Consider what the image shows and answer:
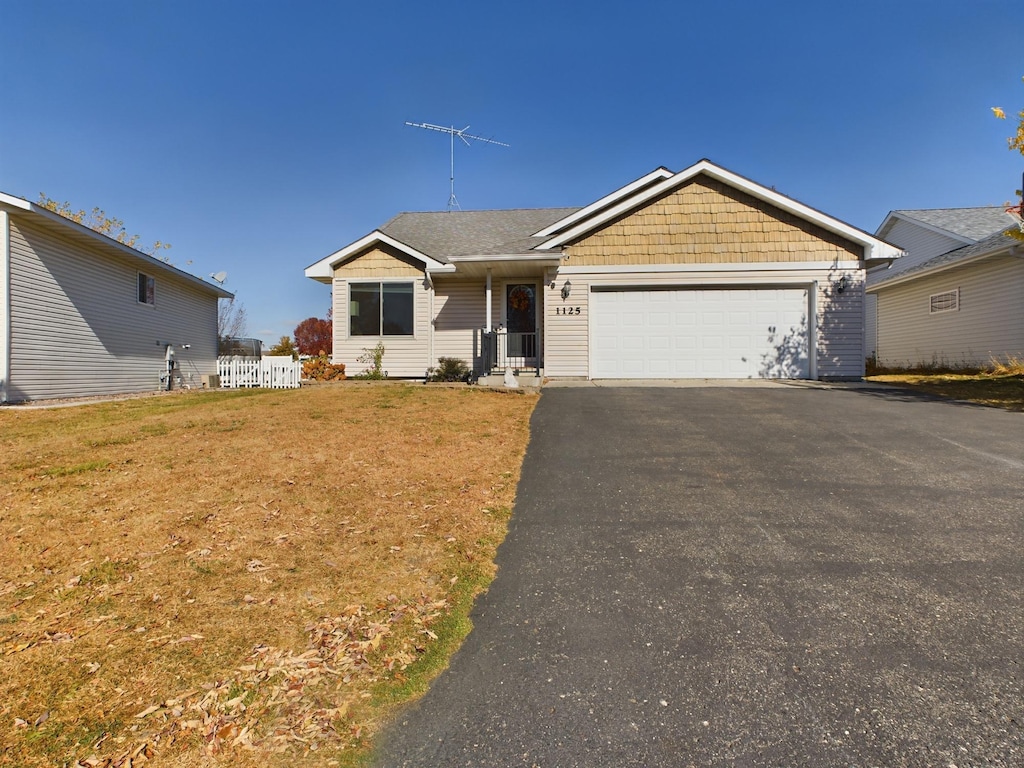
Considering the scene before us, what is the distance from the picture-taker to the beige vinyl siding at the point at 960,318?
1357 centimetres

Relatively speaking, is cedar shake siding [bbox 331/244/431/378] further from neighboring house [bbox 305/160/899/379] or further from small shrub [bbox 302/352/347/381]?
neighboring house [bbox 305/160/899/379]

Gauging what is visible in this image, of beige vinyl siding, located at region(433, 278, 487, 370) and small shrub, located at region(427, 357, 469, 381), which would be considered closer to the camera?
small shrub, located at region(427, 357, 469, 381)

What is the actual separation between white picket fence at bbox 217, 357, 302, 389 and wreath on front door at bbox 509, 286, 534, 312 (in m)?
6.07

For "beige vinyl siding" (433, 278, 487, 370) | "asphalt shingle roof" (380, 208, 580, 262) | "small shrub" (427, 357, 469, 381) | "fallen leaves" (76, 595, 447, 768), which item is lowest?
"fallen leaves" (76, 595, 447, 768)

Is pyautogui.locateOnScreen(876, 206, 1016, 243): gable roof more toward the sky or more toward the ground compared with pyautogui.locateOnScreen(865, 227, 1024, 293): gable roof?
more toward the sky

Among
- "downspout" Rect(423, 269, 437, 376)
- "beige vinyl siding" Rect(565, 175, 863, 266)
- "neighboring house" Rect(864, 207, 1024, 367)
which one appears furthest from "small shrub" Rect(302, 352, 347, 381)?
"neighboring house" Rect(864, 207, 1024, 367)

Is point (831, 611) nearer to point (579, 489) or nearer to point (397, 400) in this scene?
point (579, 489)

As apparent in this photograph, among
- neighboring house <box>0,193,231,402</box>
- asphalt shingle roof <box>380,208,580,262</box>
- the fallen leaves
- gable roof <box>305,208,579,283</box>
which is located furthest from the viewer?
asphalt shingle roof <box>380,208,580,262</box>

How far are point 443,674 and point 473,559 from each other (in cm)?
105

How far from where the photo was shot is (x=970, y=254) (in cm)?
1416

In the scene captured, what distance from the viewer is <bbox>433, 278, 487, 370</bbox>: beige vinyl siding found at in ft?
45.3

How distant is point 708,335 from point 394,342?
326 inches

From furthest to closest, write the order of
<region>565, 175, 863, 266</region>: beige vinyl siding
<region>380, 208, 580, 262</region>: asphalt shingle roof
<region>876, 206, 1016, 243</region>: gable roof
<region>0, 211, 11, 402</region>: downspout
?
1. <region>876, 206, 1016, 243</region>: gable roof
2. <region>380, 208, 580, 262</region>: asphalt shingle roof
3. <region>565, 175, 863, 266</region>: beige vinyl siding
4. <region>0, 211, 11, 402</region>: downspout

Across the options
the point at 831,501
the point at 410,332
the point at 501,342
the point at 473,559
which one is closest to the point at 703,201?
the point at 501,342
